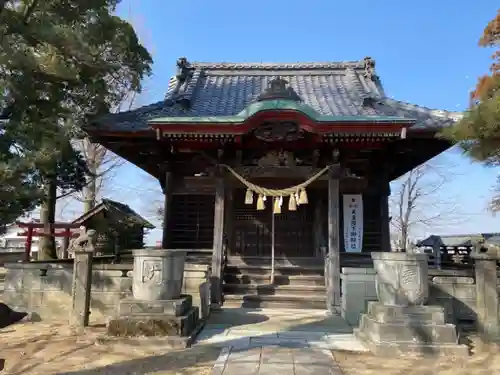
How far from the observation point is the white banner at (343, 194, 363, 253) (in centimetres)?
1149

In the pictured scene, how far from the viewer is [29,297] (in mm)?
8836

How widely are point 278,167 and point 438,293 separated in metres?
4.61

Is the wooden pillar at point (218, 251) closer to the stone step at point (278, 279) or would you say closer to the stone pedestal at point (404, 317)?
the stone step at point (278, 279)

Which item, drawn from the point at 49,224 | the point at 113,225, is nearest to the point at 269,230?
the point at 113,225

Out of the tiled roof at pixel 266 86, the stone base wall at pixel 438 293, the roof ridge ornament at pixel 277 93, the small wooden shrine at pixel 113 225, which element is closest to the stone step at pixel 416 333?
the stone base wall at pixel 438 293

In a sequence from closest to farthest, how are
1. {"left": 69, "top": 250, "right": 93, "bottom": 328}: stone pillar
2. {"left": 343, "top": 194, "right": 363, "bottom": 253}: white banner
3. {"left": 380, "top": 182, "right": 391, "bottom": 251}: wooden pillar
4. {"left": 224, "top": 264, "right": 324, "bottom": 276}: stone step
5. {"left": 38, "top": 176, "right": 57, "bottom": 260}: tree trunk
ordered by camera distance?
{"left": 69, "top": 250, "right": 93, "bottom": 328}: stone pillar
{"left": 224, "top": 264, "right": 324, "bottom": 276}: stone step
{"left": 343, "top": 194, "right": 363, "bottom": 253}: white banner
{"left": 380, "top": 182, "right": 391, "bottom": 251}: wooden pillar
{"left": 38, "top": 176, "right": 57, "bottom": 260}: tree trunk

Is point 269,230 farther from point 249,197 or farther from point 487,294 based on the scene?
point 487,294

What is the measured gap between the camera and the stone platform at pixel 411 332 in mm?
6035

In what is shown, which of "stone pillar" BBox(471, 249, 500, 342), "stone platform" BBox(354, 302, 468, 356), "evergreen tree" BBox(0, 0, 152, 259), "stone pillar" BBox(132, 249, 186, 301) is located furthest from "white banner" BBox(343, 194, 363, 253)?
"evergreen tree" BBox(0, 0, 152, 259)

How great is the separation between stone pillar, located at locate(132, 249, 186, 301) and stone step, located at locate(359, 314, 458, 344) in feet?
11.4

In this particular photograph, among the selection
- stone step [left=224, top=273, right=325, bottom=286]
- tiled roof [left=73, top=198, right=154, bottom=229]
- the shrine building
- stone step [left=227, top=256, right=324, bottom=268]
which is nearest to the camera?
the shrine building

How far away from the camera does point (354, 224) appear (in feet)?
37.8

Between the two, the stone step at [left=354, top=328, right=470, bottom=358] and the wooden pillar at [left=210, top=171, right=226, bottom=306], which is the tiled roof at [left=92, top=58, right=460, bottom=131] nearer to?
the wooden pillar at [left=210, top=171, right=226, bottom=306]

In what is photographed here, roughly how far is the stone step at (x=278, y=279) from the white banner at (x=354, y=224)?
1.76 m
